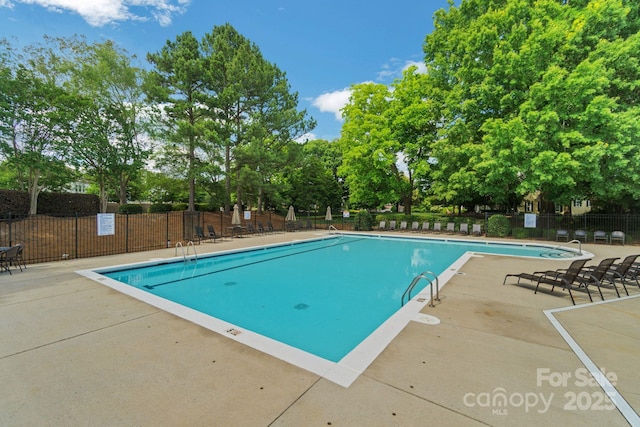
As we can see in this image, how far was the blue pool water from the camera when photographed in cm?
513

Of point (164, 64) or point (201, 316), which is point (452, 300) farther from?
point (164, 64)

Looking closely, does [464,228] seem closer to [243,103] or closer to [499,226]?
[499,226]

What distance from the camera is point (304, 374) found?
286 cm

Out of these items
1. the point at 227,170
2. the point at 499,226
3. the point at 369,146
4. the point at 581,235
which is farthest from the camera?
the point at 369,146

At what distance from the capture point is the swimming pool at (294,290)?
4.54m

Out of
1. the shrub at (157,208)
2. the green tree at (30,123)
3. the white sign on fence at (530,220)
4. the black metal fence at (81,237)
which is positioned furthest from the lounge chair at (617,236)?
the green tree at (30,123)

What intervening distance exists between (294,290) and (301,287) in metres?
0.35

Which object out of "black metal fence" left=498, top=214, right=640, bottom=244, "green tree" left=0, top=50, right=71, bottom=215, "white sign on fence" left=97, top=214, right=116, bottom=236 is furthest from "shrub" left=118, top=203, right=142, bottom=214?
"black metal fence" left=498, top=214, right=640, bottom=244

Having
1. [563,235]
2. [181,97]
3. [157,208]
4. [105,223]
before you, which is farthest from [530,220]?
[157,208]

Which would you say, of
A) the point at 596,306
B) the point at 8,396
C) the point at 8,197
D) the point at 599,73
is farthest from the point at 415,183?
the point at 8,197

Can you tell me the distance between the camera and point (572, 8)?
15516 millimetres

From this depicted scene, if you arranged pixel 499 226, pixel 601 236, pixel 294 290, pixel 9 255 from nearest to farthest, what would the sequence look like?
pixel 9 255, pixel 294 290, pixel 601 236, pixel 499 226

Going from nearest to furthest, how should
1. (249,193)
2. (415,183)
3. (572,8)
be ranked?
1. (572,8)
2. (415,183)
3. (249,193)

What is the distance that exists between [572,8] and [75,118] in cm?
3019
